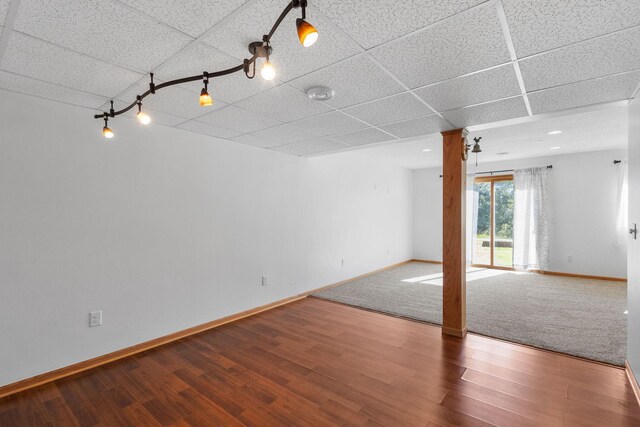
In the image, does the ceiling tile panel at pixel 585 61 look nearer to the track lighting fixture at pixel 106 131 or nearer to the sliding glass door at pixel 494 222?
the track lighting fixture at pixel 106 131

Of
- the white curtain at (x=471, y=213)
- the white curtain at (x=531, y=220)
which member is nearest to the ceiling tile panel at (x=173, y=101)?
the white curtain at (x=471, y=213)

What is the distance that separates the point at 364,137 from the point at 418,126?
2.17 ft

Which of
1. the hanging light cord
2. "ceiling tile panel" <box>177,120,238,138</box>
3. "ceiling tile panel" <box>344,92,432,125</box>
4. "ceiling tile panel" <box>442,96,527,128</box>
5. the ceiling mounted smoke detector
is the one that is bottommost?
the hanging light cord

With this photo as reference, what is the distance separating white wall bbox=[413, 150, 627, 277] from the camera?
5461 mm

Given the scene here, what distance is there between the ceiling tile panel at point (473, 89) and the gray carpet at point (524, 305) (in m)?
2.43

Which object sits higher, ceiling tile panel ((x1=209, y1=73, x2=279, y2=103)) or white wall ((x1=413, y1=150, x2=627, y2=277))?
ceiling tile panel ((x1=209, y1=73, x2=279, y2=103))

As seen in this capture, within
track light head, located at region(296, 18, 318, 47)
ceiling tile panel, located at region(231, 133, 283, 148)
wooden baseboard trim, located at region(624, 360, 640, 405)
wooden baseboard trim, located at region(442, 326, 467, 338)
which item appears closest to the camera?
track light head, located at region(296, 18, 318, 47)

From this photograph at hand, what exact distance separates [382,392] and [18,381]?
275 centimetres

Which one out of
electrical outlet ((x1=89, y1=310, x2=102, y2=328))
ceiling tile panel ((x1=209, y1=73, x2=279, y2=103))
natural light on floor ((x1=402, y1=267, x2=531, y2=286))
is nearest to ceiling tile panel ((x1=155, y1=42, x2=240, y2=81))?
ceiling tile panel ((x1=209, y1=73, x2=279, y2=103))

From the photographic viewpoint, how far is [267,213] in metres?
4.10

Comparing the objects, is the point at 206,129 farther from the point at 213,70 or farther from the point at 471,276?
the point at 471,276

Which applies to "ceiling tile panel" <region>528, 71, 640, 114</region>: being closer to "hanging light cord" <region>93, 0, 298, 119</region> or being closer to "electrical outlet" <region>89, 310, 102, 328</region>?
"hanging light cord" <region>93, 0, 298, 119</region>

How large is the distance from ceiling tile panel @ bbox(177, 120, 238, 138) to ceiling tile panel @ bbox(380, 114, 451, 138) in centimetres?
172

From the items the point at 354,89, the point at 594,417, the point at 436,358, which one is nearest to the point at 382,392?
the point at 436,358
